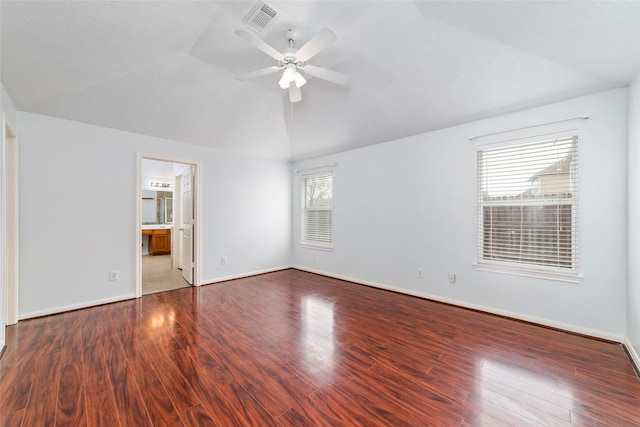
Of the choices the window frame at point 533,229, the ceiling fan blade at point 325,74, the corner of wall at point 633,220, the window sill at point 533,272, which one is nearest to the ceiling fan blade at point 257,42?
the ceiling fan blade at point 325,74

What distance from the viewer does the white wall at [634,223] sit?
210 cm

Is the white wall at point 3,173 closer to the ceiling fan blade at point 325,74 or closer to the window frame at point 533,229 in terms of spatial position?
the ceiling fan blade at point 325,74

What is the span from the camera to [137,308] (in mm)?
3330

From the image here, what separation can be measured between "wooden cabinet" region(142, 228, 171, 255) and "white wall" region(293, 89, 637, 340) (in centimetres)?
504

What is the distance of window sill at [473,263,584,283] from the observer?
8.69ft

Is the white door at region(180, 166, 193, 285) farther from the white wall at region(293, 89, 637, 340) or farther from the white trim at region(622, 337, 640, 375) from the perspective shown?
the white trim at region(622, 337, 640, 375)

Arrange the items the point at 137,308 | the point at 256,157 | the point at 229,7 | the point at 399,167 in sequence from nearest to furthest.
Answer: the point at 229,7, the point at 137,308, the point at 399,167, the point at 256,157

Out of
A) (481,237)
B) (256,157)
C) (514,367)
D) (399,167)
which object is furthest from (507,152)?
(256,157)

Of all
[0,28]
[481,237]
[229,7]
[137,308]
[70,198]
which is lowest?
[137,308]

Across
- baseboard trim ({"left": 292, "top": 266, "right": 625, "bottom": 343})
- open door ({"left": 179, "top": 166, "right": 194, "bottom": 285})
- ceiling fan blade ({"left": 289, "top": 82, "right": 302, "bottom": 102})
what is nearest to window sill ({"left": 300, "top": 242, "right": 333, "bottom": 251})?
baseboard trim ({"left": 292, "top": 266, "right": 625, "bottom": 343})

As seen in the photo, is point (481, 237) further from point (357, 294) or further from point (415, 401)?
point (415, 401)

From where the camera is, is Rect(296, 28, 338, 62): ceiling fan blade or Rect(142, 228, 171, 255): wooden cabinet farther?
Rect(142, 228, 171, 255): wooden cabinet

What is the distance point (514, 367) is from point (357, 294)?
2.11 m

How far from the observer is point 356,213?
Result: 4625 millimetres
